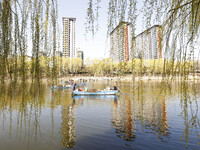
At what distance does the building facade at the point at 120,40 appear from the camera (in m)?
1.52

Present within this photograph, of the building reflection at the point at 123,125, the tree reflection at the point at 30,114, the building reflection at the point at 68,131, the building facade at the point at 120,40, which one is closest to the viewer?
the building facade at the point at 120,40

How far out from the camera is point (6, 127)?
8242 millimetres

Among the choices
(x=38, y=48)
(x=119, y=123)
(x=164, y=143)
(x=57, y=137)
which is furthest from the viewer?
(x=119, y=123)

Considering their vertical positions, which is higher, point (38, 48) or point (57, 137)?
point (38, 48)

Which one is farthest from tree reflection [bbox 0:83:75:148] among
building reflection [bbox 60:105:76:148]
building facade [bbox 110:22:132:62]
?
building facade [bbox 110:22:132:62]

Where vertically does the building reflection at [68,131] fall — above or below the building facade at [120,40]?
below

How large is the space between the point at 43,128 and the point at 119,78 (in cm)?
778

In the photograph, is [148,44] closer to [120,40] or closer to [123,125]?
[120,40]

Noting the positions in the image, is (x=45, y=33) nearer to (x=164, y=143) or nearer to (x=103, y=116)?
(x=164, y=143)

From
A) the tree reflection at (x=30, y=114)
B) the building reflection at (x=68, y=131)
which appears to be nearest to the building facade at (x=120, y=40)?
the tree reflection at (x=30, y=114)

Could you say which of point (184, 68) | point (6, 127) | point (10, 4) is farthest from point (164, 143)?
point (6, 127)

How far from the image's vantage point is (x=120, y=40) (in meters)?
1.53

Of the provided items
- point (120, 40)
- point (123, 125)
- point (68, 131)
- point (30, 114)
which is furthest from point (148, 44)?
point (123, 125)

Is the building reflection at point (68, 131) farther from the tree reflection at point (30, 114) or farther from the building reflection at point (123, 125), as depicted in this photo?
the building reflection at point (123, 125)
